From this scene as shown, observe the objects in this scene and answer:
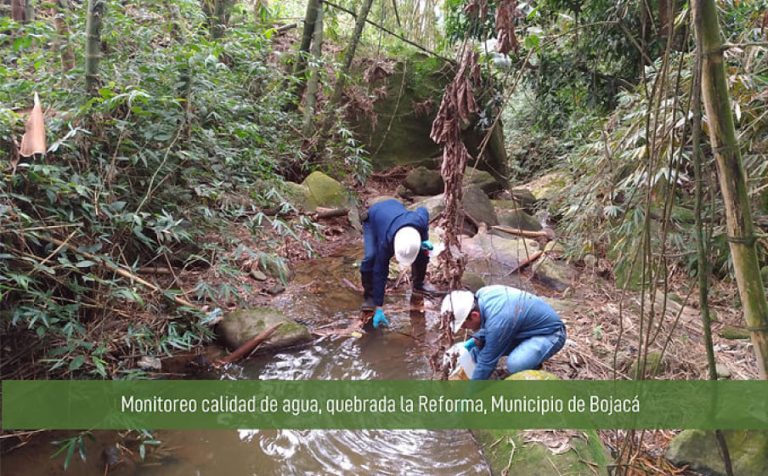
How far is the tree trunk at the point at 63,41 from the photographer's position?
3.01 metres

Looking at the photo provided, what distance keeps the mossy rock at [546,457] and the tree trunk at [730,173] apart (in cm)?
138

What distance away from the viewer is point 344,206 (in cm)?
690

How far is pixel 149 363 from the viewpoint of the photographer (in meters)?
2.86

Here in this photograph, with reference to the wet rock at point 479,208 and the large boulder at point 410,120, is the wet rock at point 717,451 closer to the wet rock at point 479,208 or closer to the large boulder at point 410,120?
the wet rock at point 479,208

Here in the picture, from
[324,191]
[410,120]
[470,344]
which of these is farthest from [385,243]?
[410,120]

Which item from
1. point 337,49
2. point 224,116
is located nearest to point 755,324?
point 224,116

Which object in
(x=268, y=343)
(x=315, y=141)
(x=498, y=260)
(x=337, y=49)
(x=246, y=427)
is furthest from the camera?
(x=337, y=49)

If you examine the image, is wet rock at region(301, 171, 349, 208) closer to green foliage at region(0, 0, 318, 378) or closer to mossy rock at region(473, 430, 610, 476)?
green foliage at region(0, 0, 318, 378)

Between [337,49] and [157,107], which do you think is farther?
[337,49]

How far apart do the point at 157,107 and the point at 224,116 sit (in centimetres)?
64

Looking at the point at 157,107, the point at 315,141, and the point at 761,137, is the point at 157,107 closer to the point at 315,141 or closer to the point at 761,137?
the point at 315,141

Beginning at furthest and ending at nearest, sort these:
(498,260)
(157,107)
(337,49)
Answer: (337,49) < (498,260) < (157,107)

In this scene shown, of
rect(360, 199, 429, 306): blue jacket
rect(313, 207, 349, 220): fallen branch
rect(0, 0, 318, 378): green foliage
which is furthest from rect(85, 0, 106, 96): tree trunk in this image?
rect(313, 207, 349, 220): fallen branch

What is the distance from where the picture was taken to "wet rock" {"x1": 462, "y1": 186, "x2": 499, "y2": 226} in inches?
283
